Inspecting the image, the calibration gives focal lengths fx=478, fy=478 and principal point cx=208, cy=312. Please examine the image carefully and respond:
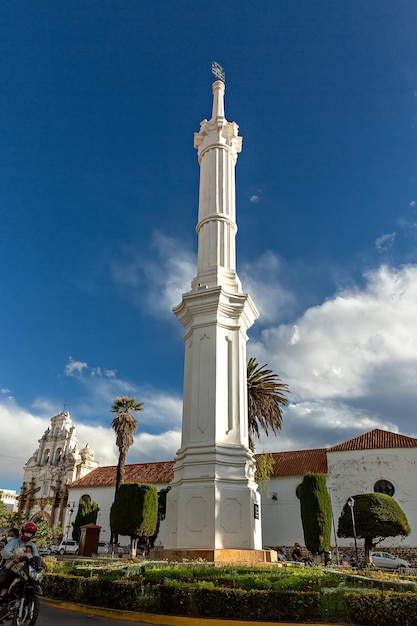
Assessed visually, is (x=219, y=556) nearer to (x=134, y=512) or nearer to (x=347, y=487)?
(x=134, y=512)

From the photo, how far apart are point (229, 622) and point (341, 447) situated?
30949mm

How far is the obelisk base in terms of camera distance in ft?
36.0

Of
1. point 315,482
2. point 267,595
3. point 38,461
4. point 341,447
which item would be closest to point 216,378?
point 267,595

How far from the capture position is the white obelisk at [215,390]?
1211 centimetres

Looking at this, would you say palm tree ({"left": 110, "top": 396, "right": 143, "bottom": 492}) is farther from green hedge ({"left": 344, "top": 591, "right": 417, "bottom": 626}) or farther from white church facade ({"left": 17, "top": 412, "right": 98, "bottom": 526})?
green hedge ({"left": 344, "top": 591, "right": 417, "bottom": 626})

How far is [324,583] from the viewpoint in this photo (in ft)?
26.9

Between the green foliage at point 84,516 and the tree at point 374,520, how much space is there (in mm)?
26280

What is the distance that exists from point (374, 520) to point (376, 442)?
412 inches

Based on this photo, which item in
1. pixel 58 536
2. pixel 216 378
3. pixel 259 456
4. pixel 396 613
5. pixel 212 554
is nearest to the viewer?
pixel 396 613

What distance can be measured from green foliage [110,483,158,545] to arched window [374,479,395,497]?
1529 centimetres

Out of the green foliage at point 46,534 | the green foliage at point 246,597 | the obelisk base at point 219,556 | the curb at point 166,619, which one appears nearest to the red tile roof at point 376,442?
the green foliage at point 46,534

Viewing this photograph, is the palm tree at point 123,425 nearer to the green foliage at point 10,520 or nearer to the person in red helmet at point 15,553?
the green foliage at point 10,520

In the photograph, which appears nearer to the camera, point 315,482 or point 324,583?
point 324,583

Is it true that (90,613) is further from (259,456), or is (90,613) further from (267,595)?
(259,456)
